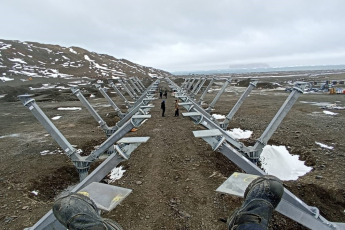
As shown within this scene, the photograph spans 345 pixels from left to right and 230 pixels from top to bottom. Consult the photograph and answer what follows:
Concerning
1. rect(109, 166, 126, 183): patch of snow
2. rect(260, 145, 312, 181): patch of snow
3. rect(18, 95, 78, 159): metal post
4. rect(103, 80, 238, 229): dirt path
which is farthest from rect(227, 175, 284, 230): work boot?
rect(260, 145, 312, 181): patch of snow

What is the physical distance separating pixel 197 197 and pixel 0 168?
815 cm

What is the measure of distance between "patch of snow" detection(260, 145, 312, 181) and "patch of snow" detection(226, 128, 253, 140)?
7.63 feet

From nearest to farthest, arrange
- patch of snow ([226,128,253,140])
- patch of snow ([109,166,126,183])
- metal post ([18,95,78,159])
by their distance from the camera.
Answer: metal post ([18,95,78,159]) < patch of snow ([109,166,126,183]) < patch of snow ([226,128,253,140])

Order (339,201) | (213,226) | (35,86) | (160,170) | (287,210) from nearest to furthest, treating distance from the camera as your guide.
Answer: (287,210)
(213,226)
(339,201)
(160,170)
(35,86)

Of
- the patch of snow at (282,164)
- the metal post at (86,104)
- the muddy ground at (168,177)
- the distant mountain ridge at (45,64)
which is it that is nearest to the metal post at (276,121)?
the muddy ground at (168,177)

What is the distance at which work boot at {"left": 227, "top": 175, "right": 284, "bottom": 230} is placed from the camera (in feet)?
5.94

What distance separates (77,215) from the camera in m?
1.90

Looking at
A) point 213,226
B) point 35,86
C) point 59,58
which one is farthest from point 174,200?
point 59,58

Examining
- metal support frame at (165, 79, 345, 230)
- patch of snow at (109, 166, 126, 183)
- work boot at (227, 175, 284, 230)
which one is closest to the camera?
work boot at (227, 175, 284, 230)

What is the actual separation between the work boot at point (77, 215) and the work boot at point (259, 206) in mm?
1065

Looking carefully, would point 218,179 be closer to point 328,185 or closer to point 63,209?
point 328,185

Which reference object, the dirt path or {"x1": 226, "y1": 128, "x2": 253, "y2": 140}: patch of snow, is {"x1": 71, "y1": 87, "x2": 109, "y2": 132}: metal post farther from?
{"x1": 226, "y1": 128, "x2": 253, "y2": 140}: patch of snow

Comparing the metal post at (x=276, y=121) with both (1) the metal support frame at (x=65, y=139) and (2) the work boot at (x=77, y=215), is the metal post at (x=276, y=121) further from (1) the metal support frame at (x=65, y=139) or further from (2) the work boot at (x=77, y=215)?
(2) the work boot at (x=77, y=215)

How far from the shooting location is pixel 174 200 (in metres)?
6.13
